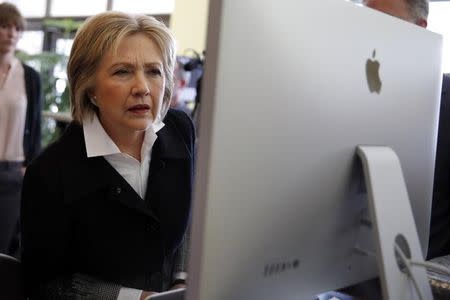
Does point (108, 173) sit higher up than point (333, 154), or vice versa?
point (333, 154)

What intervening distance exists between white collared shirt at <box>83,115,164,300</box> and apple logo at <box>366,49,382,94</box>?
0.64 m

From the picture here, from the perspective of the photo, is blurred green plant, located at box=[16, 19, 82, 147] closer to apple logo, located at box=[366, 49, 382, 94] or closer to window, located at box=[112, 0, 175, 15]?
window, located at box=[112, 0, 175, 15]

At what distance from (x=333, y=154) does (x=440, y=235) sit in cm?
76

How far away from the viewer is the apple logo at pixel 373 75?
68cm

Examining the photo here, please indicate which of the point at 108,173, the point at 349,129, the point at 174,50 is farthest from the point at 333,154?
the point at 174,50

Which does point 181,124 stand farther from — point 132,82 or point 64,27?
point 64,27

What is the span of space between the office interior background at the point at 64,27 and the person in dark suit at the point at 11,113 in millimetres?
1522

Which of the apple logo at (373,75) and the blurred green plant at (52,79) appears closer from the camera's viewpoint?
the apple logo at (373,75)

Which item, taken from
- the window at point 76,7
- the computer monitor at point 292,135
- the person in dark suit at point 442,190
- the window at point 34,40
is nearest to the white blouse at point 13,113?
the person in dark suit at point 442,190

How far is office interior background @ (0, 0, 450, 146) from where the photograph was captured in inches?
193

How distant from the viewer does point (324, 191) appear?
2.15 feet

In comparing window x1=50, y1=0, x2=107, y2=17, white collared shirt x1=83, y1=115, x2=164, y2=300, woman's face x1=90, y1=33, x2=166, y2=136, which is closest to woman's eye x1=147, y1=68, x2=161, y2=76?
woman's face x1=90, y1=33, x2=166, y2=136

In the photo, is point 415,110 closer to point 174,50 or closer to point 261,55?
point 261,55

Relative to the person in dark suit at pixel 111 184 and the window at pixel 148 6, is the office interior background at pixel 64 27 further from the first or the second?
the person in dark suit at pixel 111 184
